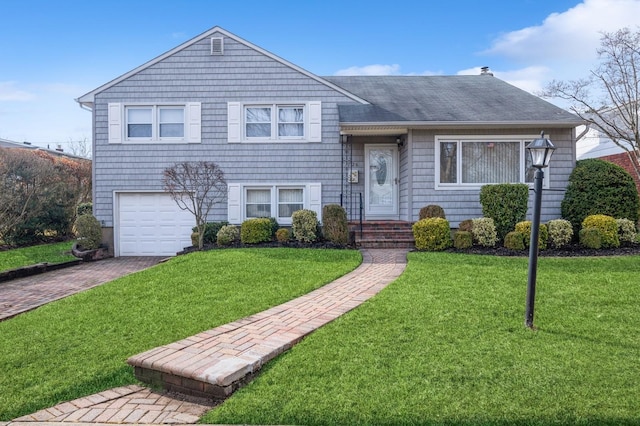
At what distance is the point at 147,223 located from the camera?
480 inches

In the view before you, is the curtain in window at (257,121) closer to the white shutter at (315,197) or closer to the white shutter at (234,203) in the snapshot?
the white shutter at (234,203)

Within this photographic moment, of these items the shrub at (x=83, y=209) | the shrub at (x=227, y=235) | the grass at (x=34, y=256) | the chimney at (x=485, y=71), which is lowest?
the grass at (x=34, y=256)

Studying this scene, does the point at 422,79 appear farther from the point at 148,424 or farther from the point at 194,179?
the point at 148,424

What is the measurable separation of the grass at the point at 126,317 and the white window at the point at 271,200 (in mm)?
3660

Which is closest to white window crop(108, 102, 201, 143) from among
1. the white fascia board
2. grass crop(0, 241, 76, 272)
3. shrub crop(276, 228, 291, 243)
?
the white fascia board

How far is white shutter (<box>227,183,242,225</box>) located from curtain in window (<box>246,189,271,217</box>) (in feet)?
0.99

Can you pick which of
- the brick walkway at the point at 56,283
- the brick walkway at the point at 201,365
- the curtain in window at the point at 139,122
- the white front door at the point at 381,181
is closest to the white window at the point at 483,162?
the white front door at the point at 381,181

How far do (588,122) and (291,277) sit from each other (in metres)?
8.91

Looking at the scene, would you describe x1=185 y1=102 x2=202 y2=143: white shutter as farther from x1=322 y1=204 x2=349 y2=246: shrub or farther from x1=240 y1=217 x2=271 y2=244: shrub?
x1=322 y1=204 x2=349 y2=246: shrub

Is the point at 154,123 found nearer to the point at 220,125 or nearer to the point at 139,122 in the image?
the point at 139,122

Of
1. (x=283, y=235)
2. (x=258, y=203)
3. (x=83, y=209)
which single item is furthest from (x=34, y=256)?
(x=283, y=235)

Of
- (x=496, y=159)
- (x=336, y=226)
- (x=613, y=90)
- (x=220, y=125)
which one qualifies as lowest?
(x=336, y=226)

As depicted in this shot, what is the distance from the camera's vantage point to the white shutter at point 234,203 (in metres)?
11.9

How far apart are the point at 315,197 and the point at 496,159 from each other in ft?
16.9
